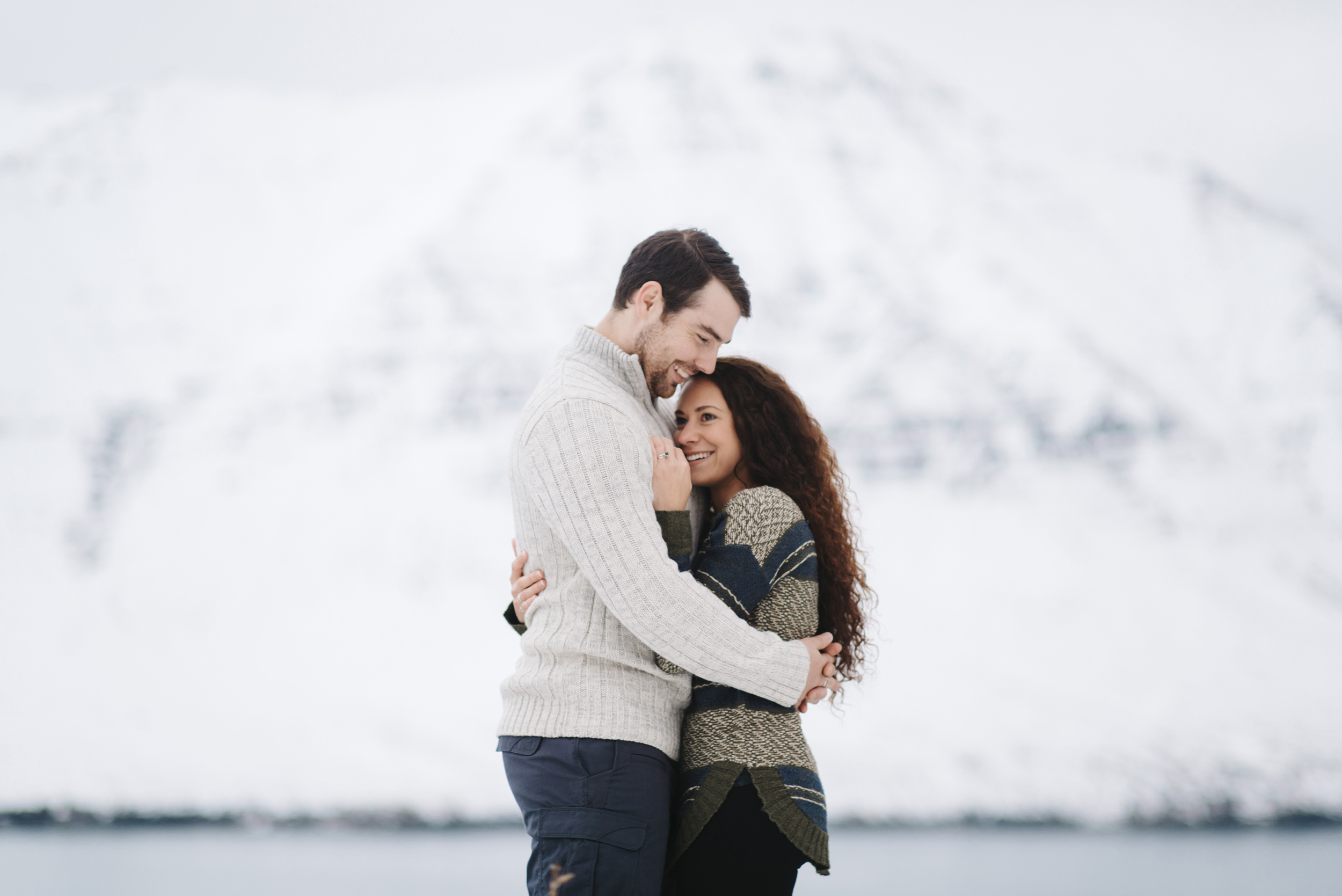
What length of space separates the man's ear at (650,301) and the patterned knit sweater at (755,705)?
27 cm

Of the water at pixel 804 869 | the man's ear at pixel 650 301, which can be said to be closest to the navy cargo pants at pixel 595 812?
the man's ear at pixel 650 301

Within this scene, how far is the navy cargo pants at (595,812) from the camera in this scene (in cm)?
125

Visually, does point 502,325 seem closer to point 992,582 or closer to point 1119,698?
point 992,582

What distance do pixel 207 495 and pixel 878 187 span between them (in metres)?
8.27

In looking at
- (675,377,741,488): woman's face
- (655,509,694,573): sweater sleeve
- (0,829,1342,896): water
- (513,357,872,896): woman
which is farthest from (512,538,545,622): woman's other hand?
(0,829,1342,896): water

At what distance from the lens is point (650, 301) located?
1.45m

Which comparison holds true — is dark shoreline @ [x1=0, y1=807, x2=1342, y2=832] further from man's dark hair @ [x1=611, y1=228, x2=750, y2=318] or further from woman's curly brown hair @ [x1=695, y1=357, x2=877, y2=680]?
man's dark hair @ [x1=611, y1=228, x2=750, y2=318]

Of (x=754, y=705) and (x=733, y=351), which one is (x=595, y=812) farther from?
(x=733, y=351)

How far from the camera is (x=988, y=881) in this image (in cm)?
457

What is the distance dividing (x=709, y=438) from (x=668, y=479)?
0.70 feet

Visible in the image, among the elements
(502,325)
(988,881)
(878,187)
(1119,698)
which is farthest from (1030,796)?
(878,187)

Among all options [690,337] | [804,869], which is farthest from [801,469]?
[804,869]

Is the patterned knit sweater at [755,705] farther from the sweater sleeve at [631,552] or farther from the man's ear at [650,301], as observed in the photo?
the man's ear at [650,301]

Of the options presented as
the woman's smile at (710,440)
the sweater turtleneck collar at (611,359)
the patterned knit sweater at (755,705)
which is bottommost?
the patterned knit sweater at (755,705)
